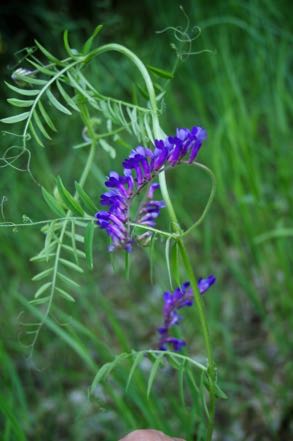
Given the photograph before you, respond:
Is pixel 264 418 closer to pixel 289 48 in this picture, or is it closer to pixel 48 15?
pixel 289 48

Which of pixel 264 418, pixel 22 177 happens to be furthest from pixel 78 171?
pixel 264 418

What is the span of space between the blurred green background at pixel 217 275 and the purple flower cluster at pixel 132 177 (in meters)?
0.57

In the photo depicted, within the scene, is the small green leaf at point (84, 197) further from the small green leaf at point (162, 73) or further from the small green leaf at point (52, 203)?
the small green leaf at point (162, 73)

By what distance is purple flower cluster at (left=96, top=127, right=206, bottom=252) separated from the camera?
1011 millimetres

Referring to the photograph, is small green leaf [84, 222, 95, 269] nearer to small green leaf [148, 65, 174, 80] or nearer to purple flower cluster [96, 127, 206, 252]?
purple flower cluster [96, 127, 206, 252]

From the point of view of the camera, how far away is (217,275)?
104 inches

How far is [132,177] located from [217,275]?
167 cm

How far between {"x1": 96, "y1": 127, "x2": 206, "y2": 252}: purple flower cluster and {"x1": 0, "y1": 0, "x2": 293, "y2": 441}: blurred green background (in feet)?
1.88

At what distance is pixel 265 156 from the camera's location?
2.40m

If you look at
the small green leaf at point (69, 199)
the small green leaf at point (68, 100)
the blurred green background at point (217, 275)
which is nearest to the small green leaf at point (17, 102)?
the small green leaf at point (68, 100)

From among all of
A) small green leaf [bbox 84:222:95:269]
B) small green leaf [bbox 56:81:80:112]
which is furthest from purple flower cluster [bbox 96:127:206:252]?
small green leaf [bbox 56:81:80:112]

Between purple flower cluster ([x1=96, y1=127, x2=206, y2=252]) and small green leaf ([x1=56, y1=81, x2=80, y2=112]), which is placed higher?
small green leaf ([x1=56, y1=81, x2=80, y2=112])

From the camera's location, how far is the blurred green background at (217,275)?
2018 mm

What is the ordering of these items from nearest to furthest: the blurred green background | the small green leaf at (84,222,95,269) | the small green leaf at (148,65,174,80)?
the small green leaf at (84,222,95,269), the small green leaf at (148,65,174,80), the blurred green background
